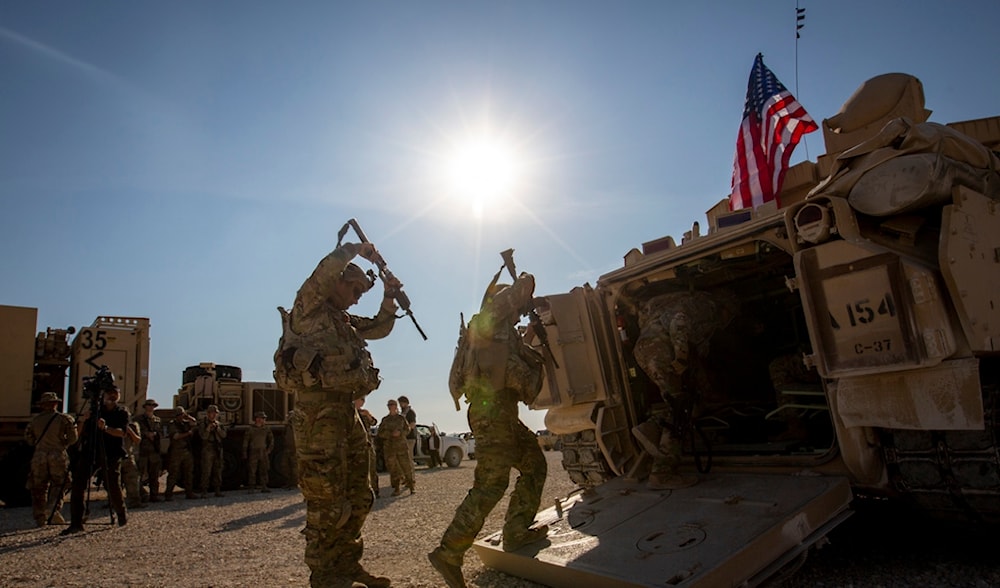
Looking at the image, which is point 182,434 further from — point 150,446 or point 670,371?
point 670,371

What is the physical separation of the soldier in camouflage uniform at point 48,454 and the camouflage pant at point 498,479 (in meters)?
7.68

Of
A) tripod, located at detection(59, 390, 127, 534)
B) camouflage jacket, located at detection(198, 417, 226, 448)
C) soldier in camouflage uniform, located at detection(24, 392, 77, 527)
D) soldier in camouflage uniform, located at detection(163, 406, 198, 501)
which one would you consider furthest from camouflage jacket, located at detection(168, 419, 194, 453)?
tripod, located at detection(59, 390, 127, 534)

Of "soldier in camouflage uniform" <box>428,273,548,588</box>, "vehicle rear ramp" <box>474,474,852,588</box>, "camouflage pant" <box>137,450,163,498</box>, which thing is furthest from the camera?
"camouflage pant" <box>137,450,163,498</box>

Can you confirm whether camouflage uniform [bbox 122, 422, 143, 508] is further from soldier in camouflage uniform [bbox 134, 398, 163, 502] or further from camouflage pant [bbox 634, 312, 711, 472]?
camouflage pant [bbox 634, 312, 711, 472]

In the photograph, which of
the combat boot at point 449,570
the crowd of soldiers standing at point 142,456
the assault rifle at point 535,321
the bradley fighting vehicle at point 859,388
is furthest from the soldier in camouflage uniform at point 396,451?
A: the combat boot at point 449,570

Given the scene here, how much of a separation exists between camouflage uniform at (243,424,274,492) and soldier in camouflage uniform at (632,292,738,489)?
10501 mm

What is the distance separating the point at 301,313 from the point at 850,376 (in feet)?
11.8

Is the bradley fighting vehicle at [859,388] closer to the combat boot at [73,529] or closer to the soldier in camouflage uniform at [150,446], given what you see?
the combat boot at [73,529]

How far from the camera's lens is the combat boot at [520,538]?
4.52 meters

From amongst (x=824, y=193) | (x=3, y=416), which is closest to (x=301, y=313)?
(x=824, y=193)

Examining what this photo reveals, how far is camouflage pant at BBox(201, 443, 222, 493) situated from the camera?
12914 millimetres

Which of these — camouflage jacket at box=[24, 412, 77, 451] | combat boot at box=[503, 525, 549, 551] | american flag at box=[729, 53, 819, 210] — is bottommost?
combat boot at box=[503, 525, 549, 551]

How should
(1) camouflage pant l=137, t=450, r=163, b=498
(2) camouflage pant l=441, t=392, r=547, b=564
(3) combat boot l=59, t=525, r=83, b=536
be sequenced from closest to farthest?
1. (2) camouflage pant l=441, t=392, r=547, b=564
2. (3) combat boot l=59, t=525, r=83, b=536
3. (1) camouflage pant l=137, t=450, r=163, b=498

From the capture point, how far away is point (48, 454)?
30.0 feet
